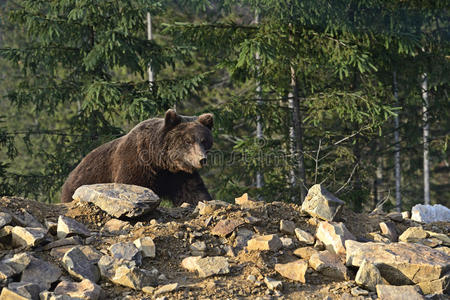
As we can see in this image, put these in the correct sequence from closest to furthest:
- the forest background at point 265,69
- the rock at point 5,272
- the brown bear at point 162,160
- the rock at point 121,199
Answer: the rock at point 5,272 < the rock at point 121,199 < the brown bear at point 162,160 < the forest background at point 265,69

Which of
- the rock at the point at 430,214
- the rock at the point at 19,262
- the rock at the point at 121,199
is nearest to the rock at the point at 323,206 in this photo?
the rock at the point at 121,199

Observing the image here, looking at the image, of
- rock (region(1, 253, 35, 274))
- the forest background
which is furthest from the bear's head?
rock (region(1, 253, 35, 274))

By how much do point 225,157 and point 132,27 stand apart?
11.2 ft

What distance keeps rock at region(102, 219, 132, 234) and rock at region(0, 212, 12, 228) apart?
817 mm

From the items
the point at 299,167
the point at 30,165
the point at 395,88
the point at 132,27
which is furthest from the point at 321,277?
the point at 30,165

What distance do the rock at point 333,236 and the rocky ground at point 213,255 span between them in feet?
0.04

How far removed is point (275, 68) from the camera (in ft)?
38.0

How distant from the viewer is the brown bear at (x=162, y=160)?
7242 millimetres

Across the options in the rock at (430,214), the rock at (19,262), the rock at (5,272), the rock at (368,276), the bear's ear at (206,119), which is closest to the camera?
the rock at (5,272)

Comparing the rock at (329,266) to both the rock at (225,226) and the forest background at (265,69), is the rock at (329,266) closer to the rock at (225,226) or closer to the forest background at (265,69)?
the rock at (225,226)

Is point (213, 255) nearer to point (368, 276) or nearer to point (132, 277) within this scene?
point (132, 277)

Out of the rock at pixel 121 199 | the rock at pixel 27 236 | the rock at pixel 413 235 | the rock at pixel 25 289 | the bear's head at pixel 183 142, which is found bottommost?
the rock at pixel 413 235

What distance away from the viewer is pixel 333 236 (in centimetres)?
466

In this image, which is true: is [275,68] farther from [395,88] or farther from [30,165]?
[30,165]
